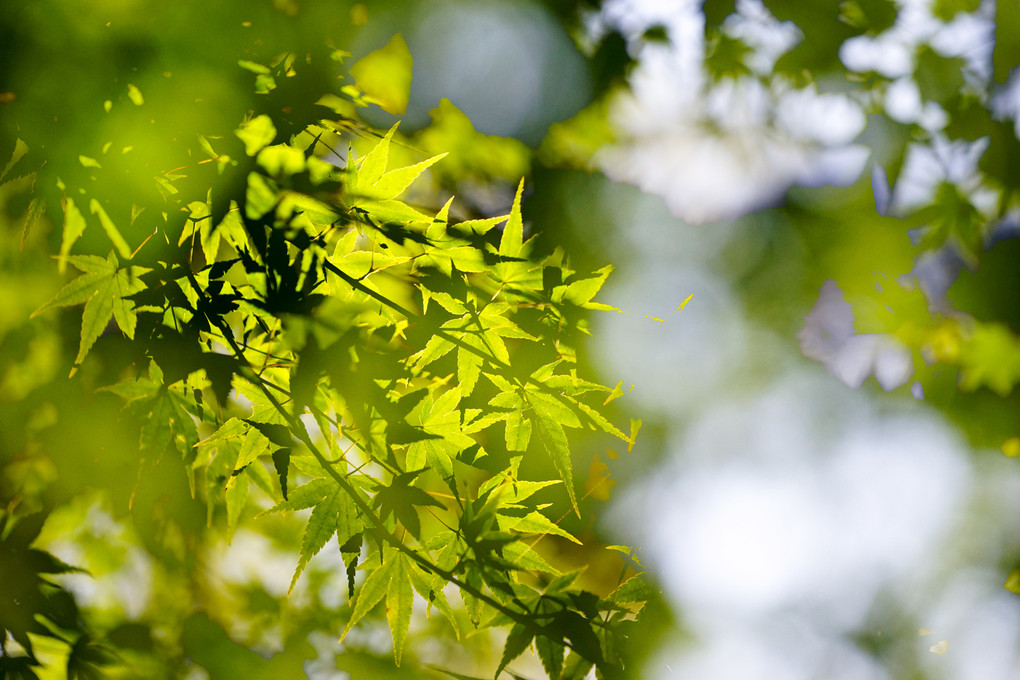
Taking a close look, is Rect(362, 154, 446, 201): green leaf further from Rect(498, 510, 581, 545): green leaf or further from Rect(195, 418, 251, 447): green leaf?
Rect(498, 510, 581, 545): green leaf

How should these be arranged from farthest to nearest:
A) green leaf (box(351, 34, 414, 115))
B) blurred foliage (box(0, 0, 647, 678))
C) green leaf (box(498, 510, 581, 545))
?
green leaf (box(351, 34, 414, 115)), green leaf (box(498, 510, 581, 545)), blurred foliage (box(0, 0, 647, 678))

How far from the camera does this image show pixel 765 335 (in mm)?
1889

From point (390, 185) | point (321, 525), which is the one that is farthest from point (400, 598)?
point (390, 185)

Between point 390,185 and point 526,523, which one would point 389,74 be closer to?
point 390,185

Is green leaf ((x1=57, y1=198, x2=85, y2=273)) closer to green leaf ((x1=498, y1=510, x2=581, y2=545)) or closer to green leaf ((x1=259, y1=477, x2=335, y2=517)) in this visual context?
green leaf ((x1=259, y1=477, x2=335, y2=517))

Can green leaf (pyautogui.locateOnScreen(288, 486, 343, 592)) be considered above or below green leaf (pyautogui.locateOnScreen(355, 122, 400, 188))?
below

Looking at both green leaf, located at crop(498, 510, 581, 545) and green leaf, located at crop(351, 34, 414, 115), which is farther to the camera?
green leaf, located at crop(351, 34, 414, 115)

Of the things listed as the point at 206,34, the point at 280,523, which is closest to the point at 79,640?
the point at 280,523

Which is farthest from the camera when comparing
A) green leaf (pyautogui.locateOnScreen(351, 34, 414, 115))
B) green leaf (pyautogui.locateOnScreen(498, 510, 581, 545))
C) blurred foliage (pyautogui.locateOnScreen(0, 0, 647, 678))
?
green leaf (pyautogui.locateOnScreen(351, 34, 414, 115))

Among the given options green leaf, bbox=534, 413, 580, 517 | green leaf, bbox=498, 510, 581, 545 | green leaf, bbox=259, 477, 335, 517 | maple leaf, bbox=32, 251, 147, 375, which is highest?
maple leaf, bbox=32, 251, 147, 375

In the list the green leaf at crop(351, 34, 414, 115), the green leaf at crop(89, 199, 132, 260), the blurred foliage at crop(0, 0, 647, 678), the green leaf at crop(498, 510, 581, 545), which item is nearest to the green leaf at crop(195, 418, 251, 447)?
the blurred foliage at crop(0, 0, 647, 678)

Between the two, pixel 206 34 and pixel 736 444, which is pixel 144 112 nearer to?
pixel 206 34

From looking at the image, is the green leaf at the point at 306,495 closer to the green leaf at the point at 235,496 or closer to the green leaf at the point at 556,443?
the green leaf at the point at 235,496

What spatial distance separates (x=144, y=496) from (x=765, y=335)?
204cm
